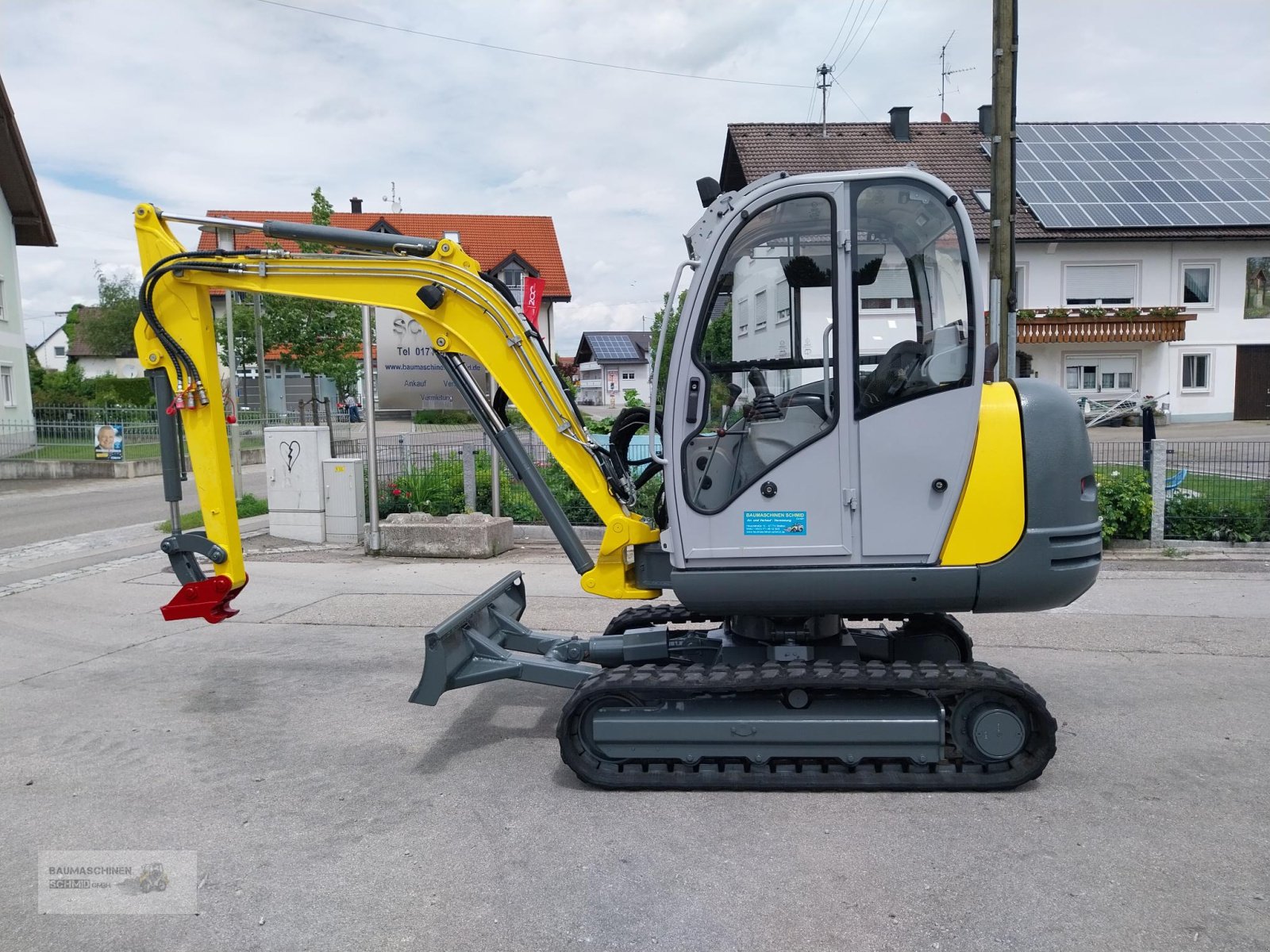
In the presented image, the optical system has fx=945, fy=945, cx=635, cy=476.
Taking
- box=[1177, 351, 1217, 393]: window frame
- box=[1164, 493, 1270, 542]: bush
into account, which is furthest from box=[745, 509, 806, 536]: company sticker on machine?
box=[1177, 351, 1217, 393]: window frame

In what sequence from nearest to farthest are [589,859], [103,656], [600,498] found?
[589,859] < [600,498] < [103,656]

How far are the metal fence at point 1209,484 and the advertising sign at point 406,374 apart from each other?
7.23 meters

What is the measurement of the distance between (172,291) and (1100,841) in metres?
5.49

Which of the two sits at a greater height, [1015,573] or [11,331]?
[11,331]

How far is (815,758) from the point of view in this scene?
4.57 m

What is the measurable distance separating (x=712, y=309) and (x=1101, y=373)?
3121 centimetres

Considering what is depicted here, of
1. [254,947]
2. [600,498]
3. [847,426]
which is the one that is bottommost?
[254,947]

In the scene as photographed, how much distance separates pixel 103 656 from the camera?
23.2 feet

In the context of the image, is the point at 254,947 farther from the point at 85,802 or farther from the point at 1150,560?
the point at 1150,560

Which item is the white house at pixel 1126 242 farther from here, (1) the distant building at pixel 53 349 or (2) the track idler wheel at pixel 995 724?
(1) the distant building at pixel 53 349

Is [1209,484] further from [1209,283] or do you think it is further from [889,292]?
[1209,283]

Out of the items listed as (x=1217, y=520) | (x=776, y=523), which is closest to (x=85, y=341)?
(x=1217, y=520)

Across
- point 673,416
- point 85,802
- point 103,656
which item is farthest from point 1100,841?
point 103,656

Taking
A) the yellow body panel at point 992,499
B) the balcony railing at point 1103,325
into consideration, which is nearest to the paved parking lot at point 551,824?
the yellow body panel at point 992,499
